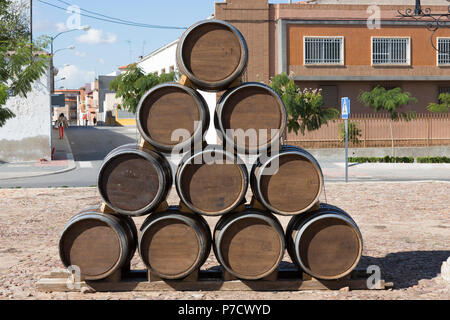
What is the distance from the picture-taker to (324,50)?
A: 36.6 meters

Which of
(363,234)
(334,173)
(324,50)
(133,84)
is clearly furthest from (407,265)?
(133,84)

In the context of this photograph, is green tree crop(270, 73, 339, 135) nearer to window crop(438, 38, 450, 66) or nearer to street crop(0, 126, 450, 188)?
street crop(0, 126, 450, 188)

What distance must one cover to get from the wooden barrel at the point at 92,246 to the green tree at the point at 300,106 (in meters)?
22.9

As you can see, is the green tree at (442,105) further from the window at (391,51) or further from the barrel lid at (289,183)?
the barrel lid at (289,183)

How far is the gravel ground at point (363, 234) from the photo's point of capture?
662cm

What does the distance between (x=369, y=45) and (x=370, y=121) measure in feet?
21.1

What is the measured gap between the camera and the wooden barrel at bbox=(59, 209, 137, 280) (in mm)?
6527

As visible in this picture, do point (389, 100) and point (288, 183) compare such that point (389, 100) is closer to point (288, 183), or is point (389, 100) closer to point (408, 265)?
point (408, 265)

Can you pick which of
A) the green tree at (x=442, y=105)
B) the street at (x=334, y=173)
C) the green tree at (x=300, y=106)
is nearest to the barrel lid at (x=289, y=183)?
the street at (x=334, y=173)

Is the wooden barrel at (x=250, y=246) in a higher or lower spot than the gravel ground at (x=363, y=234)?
higher

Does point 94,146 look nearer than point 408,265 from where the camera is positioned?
No

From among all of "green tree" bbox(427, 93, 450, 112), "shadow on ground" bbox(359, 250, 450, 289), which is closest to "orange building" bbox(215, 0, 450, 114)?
"green tree" bbox(427, 93, 450, 112)

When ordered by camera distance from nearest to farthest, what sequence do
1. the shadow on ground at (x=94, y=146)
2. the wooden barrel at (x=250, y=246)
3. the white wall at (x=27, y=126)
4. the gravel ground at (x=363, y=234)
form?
the wooden barrel at (x=250, y=246), the gravel ground at (x=363, y=234), the white wall at (x=27, y=126), the shadow on ground at (x=94, y=146)

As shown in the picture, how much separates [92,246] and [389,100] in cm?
2977
